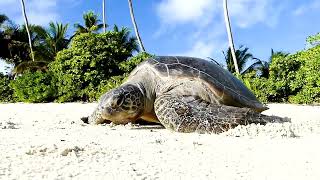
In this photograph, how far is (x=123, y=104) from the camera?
17.6 ft

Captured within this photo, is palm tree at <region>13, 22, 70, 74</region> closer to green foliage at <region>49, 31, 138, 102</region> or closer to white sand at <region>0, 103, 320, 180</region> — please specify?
green foliage at <region>49, 31, 138, 102</region>

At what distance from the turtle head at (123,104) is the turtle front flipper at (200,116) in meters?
0.45

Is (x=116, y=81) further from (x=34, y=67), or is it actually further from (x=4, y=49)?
(x=4, y=49)

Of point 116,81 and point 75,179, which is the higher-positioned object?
point 116,81

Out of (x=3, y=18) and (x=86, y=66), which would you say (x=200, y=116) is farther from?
(x=3, y=18)

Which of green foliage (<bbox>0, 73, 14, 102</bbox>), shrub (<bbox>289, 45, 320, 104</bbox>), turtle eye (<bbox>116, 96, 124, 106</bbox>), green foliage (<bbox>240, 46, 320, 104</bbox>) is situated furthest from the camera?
green foliage (<bbox>0, 73, 14, 102</bbox>)

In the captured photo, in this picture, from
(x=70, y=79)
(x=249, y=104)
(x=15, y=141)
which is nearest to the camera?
(x=15, y=141)

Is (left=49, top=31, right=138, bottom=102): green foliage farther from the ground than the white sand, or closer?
farther from the ground

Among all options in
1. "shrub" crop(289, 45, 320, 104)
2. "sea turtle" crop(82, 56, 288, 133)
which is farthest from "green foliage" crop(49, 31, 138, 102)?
"sea turtle" crop(82, 56, 288, 133)

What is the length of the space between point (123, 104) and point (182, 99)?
0.73m

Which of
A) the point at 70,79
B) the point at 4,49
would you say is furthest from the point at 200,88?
the point at 4,49

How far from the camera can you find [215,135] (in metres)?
4.59

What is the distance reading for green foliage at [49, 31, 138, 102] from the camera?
16.8m

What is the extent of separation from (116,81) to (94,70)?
1239 mm
